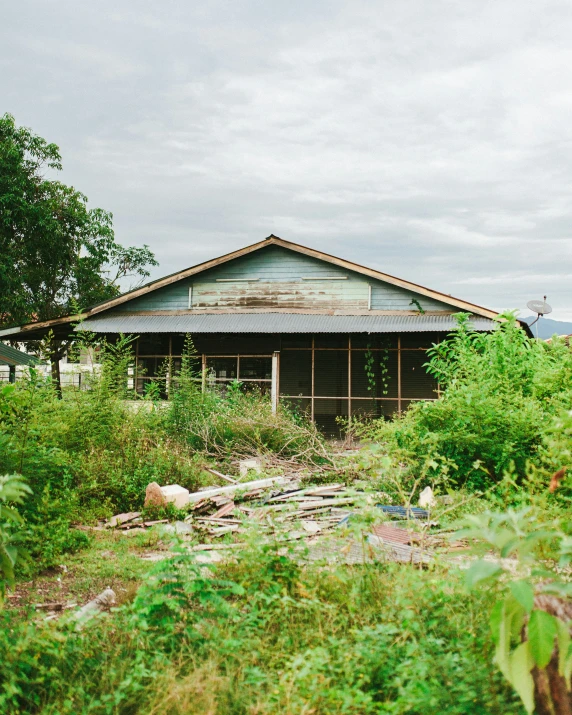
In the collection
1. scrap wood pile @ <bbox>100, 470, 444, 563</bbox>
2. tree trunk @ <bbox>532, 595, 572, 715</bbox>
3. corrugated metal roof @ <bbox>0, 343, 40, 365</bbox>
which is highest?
corrugated metal roof @ <bbox>0, 343, 40, 365</bbox>

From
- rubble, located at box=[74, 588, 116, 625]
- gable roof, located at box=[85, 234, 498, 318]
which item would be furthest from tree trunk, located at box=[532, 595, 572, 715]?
gable roof, located at box=[85, 234, 498, 318]

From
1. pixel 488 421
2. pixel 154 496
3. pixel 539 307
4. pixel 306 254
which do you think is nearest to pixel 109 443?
pixel 154 496

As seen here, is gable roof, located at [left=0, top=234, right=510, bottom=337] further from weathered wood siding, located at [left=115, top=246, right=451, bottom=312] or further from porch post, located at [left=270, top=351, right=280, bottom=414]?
porch post, located at [left=270, top=351, right=280, bottom=414]

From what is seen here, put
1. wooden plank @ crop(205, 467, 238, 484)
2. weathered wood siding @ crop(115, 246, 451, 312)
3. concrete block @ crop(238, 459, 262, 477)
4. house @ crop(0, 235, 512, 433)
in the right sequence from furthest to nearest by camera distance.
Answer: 1. weathered wood siding @ crop(115, 246, 451, 312)
2. house @ crop(0, 235, 512, 433)
3. concrete block @ crop(238, 459, 262, 477)
4. wooden plank @ crop(205, 467, 238, 484)

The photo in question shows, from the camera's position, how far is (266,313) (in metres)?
16.6

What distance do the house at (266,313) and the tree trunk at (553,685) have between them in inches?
493

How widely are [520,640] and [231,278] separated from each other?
1514 centimetres

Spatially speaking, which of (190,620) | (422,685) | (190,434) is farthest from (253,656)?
(190,434)

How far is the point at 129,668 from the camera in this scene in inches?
125

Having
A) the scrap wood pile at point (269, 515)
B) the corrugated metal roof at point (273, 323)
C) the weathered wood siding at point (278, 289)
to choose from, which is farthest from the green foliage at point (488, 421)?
the weathered wood siding at point (278, 289)

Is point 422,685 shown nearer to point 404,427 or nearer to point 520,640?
point 520,640

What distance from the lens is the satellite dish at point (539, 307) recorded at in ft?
58.4

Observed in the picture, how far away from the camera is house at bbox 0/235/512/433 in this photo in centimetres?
1561

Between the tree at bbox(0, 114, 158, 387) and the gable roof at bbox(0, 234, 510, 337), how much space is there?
4.30 metres
